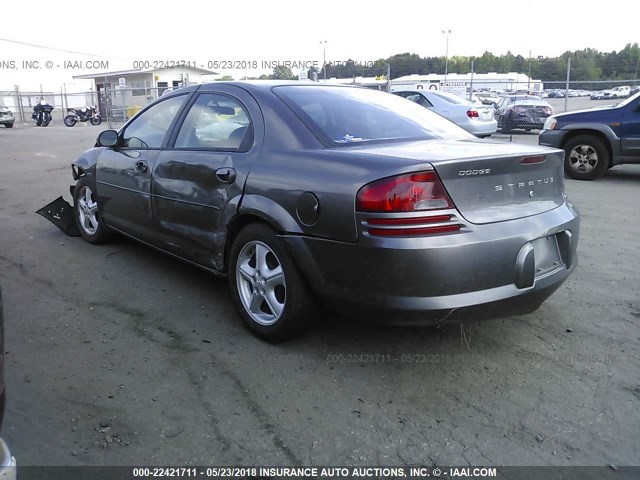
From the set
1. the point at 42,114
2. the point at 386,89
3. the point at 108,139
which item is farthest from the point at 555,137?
the point at 42,114

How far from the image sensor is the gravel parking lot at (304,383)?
2477mm

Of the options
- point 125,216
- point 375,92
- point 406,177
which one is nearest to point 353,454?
point 406,177

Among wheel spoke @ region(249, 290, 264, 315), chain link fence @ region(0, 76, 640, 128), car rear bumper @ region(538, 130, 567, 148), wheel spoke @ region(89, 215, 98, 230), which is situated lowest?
wheel spoke @ region(249, 290, 264, 315)

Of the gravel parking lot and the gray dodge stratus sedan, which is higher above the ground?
the gray dodge stratus sedan

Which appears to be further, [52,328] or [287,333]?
[52,328]

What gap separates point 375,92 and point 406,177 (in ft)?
6.01

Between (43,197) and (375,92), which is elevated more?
(375,92)

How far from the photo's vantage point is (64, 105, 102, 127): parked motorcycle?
98.1ft

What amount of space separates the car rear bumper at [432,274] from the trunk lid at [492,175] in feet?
0.29

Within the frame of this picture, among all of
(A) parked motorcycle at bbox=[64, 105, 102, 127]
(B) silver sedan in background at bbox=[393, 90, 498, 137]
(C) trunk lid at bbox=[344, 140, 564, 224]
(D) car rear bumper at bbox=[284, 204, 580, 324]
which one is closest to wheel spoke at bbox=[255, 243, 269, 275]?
(D) car rear bumper at bbox=[284, 204, 580, 324]

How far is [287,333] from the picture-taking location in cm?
329

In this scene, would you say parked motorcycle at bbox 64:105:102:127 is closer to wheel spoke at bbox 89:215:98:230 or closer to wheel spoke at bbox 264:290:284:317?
wheel spoke at bbox 89:215:98:230

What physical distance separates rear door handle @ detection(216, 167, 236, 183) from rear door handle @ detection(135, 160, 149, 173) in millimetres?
1031

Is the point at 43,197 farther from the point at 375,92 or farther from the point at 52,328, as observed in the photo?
the point at 375,92
